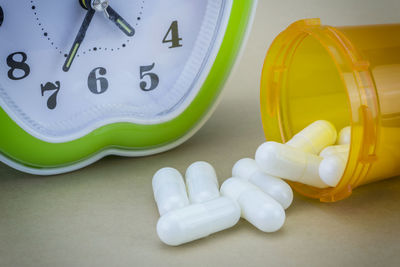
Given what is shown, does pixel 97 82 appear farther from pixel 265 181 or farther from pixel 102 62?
pixel 265 181

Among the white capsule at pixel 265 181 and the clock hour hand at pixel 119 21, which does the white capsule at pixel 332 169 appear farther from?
the clock hour hand at pixel 119 21

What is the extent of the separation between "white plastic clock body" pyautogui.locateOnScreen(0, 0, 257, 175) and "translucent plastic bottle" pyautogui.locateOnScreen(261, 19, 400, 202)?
16 cm

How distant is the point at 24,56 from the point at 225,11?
56 centimetres

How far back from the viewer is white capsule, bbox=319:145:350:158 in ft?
4.67

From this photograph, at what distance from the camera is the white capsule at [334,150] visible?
1.42 meters

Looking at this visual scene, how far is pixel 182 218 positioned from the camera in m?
1.19

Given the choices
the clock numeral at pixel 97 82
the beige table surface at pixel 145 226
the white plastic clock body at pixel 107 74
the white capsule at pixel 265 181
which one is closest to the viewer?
the beige table surface at pixel 145 226

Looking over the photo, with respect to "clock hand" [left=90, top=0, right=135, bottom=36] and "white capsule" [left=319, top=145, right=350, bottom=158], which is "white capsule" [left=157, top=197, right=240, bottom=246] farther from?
"clock hand" [left=90, top=0, right=135, bottom=36]

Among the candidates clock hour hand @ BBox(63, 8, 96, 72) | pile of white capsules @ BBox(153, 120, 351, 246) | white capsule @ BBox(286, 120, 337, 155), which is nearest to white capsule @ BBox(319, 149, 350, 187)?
pile of white capsules @ BBox(153, 120, 351, 246)

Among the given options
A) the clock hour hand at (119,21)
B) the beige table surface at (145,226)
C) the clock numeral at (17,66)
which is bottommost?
the beige table surface at (145,226)

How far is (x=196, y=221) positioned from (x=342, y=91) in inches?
27.5

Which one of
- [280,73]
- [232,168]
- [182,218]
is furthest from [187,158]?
[182,218]

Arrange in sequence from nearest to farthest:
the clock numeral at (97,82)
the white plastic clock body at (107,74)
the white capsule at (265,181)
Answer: the white capsule at (265,181), the white plastic clock body at (107,74), the clock numeral at (97,82)

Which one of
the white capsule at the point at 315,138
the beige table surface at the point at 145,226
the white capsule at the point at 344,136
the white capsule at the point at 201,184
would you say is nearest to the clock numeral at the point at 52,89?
the beige table surface at the point at 145,226
